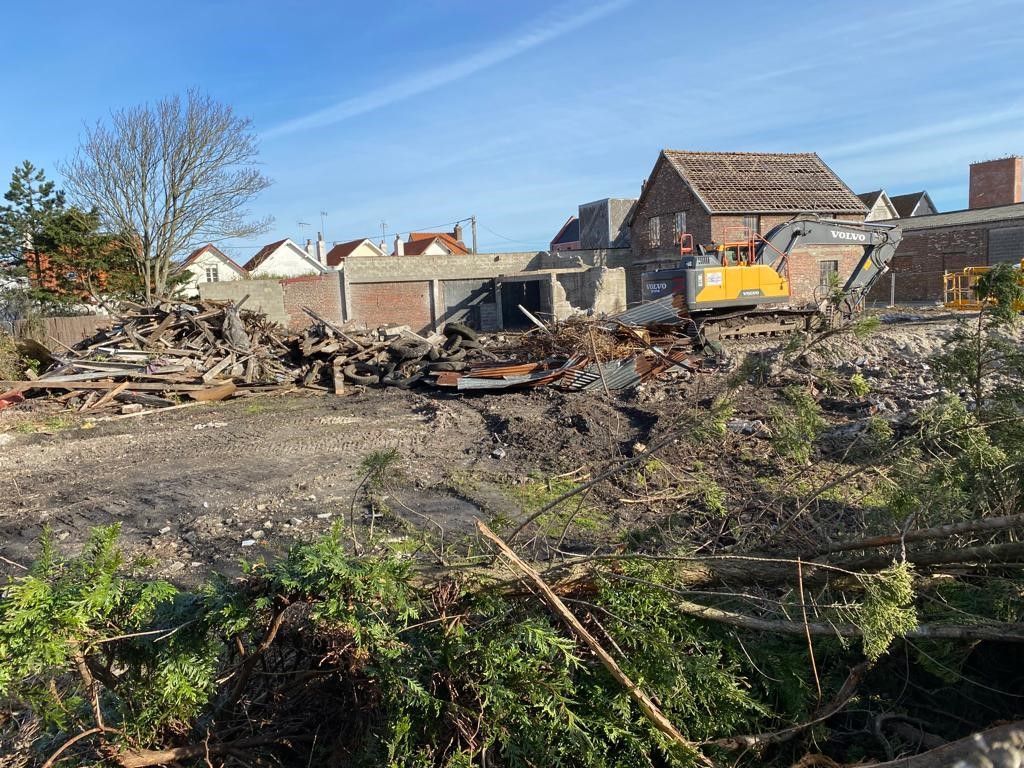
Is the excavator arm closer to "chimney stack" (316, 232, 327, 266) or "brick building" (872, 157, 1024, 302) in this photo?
"brick building" (872, 157, 1024, 302)

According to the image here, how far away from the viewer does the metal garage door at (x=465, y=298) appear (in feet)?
103

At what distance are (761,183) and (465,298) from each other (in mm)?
13215

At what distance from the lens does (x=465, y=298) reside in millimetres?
31547

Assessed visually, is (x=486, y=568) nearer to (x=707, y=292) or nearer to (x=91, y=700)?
(x=91, y=700)

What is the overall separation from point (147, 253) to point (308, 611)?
97.0 ft

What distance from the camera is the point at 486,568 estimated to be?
2902 millimetres

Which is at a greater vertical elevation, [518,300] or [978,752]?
[518,300]

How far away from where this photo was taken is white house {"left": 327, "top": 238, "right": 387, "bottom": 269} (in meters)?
60.7

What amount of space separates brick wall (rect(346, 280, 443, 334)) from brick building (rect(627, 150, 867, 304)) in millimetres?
8634

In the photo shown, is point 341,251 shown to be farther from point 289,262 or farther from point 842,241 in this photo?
point 842,241

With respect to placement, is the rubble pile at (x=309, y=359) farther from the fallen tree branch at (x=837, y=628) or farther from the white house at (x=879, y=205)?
the white house at (x=879, y=205)

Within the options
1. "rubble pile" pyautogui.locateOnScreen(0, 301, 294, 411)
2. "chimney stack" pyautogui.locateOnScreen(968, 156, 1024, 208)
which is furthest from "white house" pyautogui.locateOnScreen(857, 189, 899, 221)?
"rubble pile" pyautogui.locateOnScreen(0, 301, 294, 411)

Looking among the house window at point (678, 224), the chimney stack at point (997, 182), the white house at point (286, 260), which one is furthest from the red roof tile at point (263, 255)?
the chimney stack at point (997, 182)

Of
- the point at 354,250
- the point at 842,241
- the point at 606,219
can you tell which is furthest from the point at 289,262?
the point at 842,241
